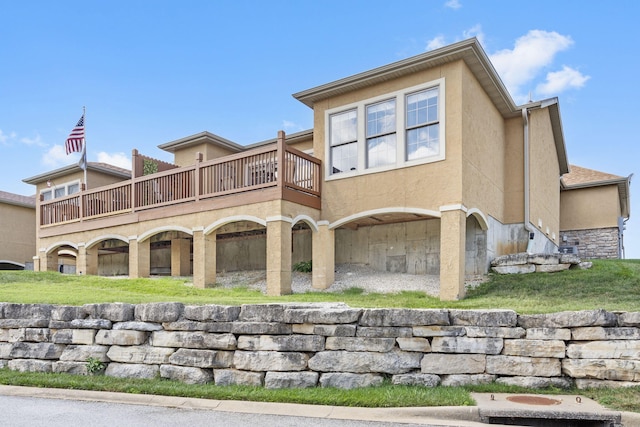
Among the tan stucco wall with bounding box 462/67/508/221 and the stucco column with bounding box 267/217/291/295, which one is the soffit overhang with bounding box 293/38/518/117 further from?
the stucco column with bounding box 267/217/291/295

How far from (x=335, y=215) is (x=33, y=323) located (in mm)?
7335

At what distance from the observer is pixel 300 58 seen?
1470 centimetres

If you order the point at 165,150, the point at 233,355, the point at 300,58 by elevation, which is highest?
the point at 300,58

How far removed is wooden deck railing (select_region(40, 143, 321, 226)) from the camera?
11.9 metres

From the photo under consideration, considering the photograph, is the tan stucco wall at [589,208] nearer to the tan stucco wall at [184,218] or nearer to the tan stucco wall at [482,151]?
the tan stucco wall at [482,151]

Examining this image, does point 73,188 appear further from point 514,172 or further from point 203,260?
point 514,172

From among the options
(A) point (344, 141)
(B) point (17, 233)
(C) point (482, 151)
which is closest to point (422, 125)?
(C) point (482, 151)

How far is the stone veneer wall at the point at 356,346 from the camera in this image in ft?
16.8

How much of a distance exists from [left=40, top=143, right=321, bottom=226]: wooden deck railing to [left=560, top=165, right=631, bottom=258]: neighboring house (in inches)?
528

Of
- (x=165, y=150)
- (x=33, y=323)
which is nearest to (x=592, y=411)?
(x=33, y=323)

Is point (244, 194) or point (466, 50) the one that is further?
point (244, 194)

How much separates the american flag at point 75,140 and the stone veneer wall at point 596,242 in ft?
68.2

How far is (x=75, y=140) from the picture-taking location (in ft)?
59.1

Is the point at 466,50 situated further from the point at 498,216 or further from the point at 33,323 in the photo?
the point at 33,323
